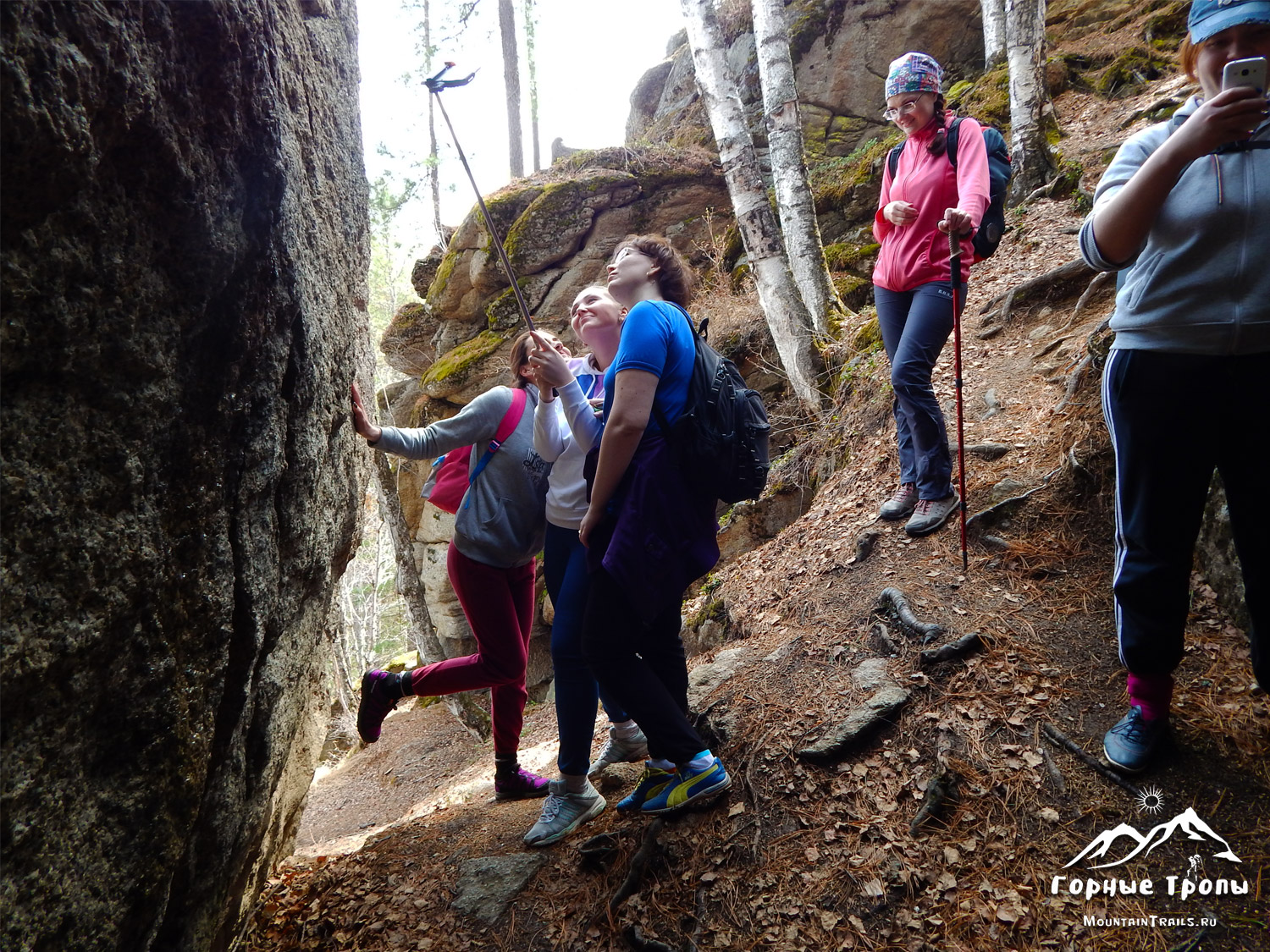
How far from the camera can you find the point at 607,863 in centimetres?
298

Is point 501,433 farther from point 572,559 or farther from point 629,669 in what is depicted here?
point 629,669

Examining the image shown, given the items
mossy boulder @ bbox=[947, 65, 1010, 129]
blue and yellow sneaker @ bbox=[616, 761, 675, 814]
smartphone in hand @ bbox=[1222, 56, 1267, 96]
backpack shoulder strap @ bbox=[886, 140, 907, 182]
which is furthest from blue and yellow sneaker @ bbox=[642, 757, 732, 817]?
mossy boulder @ bbox=[947, 65, 1010, 129]

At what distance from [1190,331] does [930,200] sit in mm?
2429

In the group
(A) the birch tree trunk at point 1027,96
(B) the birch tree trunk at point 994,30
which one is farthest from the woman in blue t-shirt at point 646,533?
(B) the birch tree trunk at point 994,30

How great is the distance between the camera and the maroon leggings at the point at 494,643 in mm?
3658

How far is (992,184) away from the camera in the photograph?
4.21 metres

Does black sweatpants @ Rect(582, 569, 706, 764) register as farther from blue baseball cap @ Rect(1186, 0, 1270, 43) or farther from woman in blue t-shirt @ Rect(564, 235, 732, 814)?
blue baseball cap @ Rect(1186, 0, 1270, 43)

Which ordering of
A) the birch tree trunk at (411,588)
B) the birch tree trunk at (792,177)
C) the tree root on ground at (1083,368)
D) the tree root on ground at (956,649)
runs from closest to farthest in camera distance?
the tree root on ground at (956,649) < the tree root on ground at (1083,368) < the birch tree trunk at (792,177) < the birch tree trunk at (411,588)

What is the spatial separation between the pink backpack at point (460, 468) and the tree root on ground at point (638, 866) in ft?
6.21

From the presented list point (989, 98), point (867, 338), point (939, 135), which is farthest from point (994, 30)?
point (939, 135)

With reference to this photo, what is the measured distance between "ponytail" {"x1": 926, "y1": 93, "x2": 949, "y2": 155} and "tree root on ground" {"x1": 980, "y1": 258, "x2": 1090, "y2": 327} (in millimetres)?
2983

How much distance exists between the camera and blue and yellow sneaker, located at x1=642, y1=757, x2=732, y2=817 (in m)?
3.05

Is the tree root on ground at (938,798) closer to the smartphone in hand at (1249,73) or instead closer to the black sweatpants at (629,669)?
the black sweatpants at (629,669)

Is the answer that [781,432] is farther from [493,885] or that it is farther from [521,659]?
[493,885]
